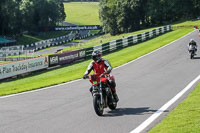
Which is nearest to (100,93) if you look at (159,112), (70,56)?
(159,112)

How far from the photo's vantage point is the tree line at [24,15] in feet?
312

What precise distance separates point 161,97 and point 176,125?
14.2 feet

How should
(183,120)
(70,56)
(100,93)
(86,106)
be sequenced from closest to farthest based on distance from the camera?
(183,120), (100,93), (86,106), (70,56)

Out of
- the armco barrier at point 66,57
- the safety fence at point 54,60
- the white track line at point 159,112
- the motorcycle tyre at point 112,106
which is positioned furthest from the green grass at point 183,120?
the armco barrier at point 66,57

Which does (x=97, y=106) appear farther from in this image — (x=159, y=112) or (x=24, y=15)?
(x=24, y=15)

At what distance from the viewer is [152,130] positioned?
26.3 ft

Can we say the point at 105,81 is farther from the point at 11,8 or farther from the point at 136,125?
the point at 11,8

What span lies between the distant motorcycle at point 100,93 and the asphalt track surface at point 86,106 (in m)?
0.31

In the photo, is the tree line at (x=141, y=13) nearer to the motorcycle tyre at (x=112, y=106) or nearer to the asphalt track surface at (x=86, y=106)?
the asphalt track surface at (x=86, y=106)

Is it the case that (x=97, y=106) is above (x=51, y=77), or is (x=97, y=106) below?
above

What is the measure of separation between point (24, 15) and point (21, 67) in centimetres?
8127

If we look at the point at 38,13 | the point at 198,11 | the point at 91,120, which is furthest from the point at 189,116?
the point at 38,13

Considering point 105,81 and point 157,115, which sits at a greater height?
point 105,81

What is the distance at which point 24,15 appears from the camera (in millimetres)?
105125
